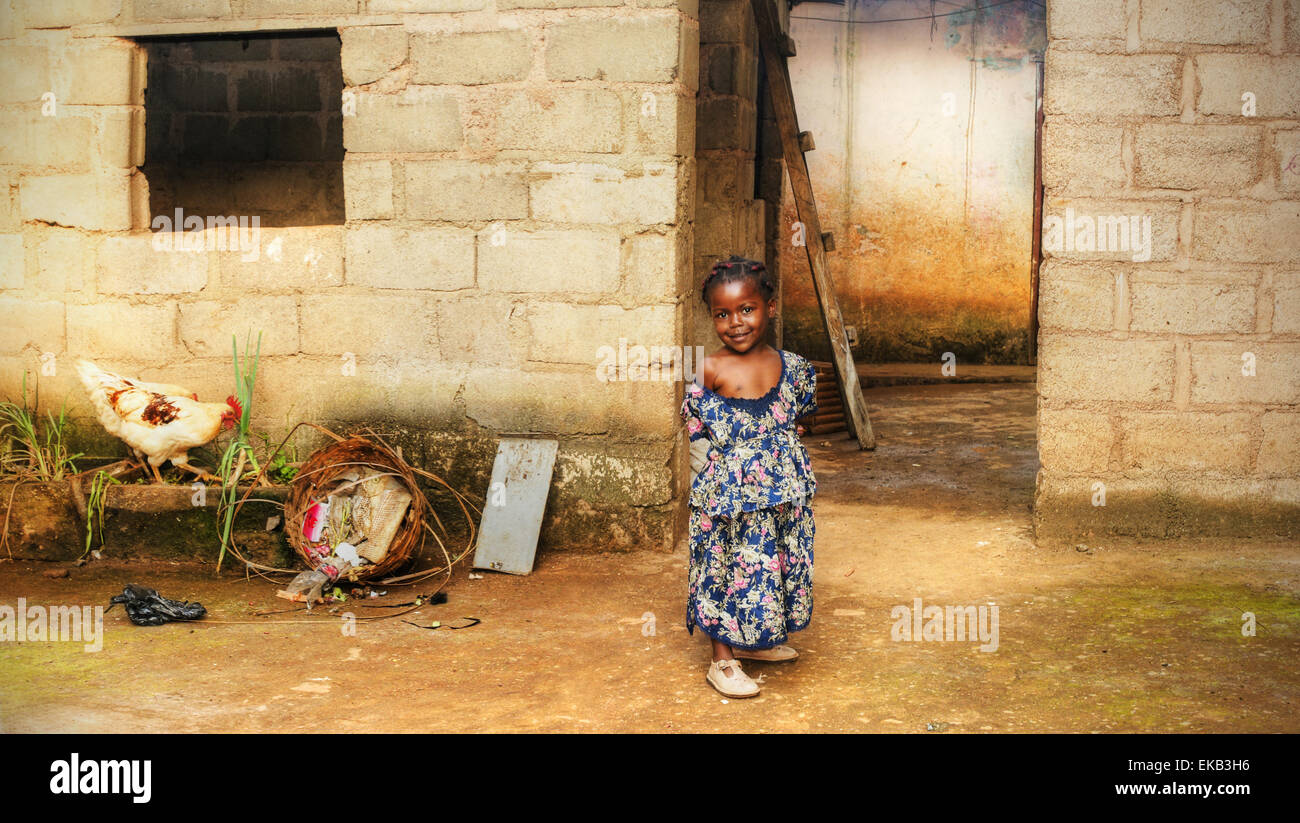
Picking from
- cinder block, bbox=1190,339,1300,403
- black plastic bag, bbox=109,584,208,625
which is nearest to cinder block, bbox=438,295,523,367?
black plastic bag, bbox=109,584,208,625

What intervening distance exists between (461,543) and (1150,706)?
9.46ft

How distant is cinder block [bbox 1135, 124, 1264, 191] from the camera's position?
508 centimetres

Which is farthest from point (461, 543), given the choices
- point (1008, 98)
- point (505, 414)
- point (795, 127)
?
point (1008, 98)

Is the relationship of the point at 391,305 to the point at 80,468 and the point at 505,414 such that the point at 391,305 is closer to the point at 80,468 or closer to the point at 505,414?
the point at 505,414

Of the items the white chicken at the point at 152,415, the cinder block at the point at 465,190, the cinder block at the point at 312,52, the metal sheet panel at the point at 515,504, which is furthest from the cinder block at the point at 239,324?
the cinder block at the point at 312,52

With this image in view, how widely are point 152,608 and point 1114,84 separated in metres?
4.12

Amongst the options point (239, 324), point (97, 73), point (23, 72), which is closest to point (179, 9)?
point (97, 73)

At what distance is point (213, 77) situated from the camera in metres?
8.72

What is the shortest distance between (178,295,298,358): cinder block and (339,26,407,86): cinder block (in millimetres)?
983

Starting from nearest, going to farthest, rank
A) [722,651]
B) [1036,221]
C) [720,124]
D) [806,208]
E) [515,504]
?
1. [722,651]
2. [515,504]
3. [720,124]
4. [806,208]
5. [1036,221]

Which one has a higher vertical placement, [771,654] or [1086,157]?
[1086,157]

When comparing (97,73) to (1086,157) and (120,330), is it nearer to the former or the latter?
(120,330)

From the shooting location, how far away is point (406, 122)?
210 inches

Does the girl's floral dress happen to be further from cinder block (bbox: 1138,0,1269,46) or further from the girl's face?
cinder block (bbox: 1138,0,1269,46)
